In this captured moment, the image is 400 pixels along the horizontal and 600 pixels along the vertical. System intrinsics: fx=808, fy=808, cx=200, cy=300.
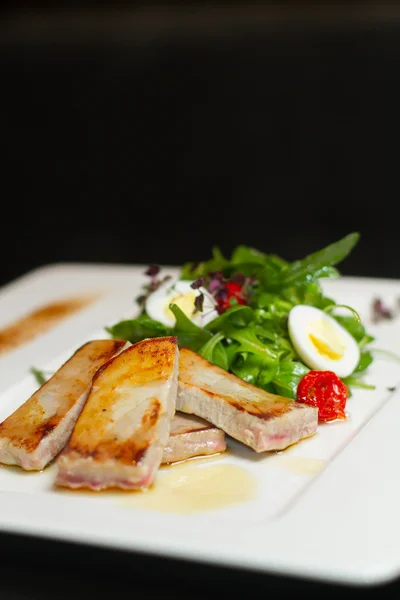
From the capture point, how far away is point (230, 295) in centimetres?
390

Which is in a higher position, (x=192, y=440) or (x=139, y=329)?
(x=139, y=329)

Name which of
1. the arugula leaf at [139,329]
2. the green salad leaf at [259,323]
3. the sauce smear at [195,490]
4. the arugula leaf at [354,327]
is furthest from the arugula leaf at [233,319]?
the sauce smear at [195,490]

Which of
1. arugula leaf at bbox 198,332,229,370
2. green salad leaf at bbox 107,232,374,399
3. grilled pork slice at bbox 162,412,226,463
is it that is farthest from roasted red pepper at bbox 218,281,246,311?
grilled pork slice at bbox 162,412,226,463

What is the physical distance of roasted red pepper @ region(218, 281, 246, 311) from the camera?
384 centimetres

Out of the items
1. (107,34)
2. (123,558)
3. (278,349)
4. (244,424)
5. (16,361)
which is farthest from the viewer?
(107,34)

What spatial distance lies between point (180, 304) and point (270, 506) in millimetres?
1447

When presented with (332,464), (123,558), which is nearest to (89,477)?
(123,558)

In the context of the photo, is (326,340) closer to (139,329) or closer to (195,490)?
(139,329)

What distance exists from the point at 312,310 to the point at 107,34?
513cm

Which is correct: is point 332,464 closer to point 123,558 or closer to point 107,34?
point 123,558

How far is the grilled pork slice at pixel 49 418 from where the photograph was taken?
116 inches

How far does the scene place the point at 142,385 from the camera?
117 inches

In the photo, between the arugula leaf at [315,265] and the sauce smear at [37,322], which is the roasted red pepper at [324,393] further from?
the sauce smear at [37,322]

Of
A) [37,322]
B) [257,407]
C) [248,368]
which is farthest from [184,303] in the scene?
[37,322]
